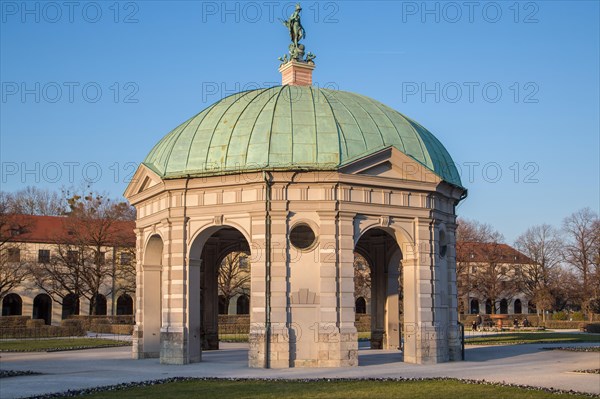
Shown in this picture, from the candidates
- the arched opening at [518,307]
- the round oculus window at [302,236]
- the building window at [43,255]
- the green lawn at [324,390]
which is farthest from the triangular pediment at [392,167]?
the arched opening at [518,307]

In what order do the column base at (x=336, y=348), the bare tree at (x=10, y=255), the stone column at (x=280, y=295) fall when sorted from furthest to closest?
the bare tree at (x=10, y=255), the stone column at (x=280, y=295), the column base at (x=336, y=348)

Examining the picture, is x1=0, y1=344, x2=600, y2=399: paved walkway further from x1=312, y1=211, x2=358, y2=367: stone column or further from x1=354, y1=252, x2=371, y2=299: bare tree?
x1=354, y1=252, x2=371, y2=299: bare tree

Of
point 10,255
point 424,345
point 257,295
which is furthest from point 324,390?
point 10,255

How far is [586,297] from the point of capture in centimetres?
8438

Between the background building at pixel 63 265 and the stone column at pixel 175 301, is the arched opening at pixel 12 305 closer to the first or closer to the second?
the background building at pixel 63 265

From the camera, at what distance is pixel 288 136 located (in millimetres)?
31141

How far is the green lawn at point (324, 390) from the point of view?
20744 millimetres

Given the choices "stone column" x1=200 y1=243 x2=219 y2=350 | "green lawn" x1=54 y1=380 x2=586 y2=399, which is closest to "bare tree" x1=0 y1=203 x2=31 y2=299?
"stone column" x1=200 y1=243 x2=219 y2=350

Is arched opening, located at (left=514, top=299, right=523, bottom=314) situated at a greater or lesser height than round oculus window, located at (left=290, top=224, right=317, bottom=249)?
lesser

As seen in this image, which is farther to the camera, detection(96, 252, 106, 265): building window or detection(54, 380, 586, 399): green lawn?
detection(96, 252, 106, 265): building window

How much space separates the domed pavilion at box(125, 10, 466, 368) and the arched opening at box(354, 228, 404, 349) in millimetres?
4771

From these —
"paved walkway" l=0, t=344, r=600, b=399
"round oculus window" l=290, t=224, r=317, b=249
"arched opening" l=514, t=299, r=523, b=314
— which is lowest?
"arched opening" l=514, t=299, r=523, b=314

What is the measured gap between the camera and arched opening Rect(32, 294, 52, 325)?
86.3 metres

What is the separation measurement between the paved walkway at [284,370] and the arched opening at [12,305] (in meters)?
49.9
